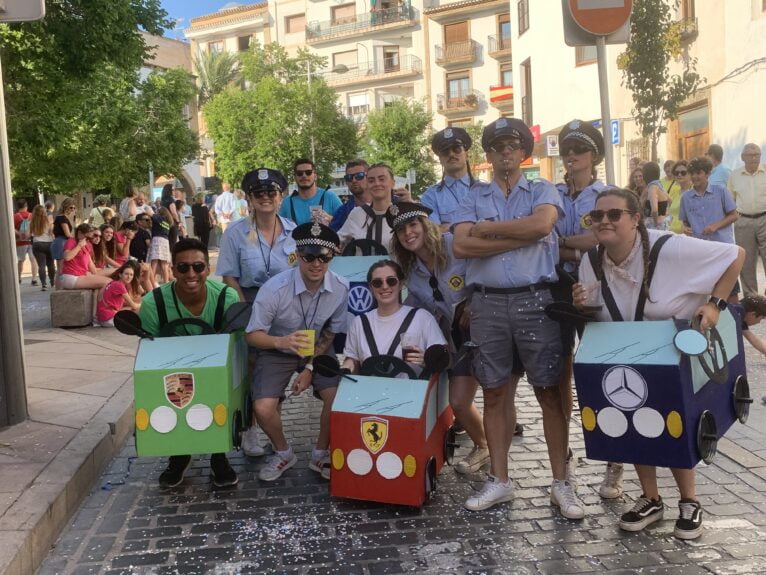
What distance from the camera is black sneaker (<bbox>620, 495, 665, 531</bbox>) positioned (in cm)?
389

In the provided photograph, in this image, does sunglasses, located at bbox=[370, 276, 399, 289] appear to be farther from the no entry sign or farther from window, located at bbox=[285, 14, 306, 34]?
window, located at bbox=[285, 14, 306, 34]

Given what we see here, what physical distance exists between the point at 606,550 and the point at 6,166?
454 cm

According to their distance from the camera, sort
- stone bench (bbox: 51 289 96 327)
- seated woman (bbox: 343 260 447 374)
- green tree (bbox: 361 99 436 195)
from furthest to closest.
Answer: green tree (bbox: 361 99 436 195)
stone bench (bbox: 51 289 96 327)
seated woman (bbox: 343 260 447 374)

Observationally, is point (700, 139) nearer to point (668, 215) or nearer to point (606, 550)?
point (668, 215)

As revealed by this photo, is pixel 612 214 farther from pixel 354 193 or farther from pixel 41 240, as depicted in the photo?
pixel 41 240

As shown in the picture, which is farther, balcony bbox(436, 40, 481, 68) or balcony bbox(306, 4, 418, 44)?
balcony bbox(306, 4, 418, 44)

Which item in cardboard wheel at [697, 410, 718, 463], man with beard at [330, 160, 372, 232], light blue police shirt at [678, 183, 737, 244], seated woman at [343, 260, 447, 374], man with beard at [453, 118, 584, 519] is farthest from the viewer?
light blue police shirt at [678, 183, 737, 244]

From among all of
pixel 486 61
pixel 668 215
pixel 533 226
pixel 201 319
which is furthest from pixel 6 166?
pixel 486 61

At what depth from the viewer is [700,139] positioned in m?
17.5

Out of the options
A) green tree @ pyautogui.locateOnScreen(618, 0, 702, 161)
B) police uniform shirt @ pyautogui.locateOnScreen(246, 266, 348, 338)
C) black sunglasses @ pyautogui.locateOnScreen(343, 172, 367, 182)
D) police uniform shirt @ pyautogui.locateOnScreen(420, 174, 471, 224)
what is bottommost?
police uniform shirt @ pyautogui.locateOnScreen(246, 266, 348, 338)

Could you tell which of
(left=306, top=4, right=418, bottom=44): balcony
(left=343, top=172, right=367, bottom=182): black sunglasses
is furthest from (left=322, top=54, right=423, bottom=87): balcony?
(left=343, top=172, right=367, bottom=182): black sunglasses

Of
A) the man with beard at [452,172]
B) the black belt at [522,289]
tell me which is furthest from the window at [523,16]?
the black belt at [522,289]

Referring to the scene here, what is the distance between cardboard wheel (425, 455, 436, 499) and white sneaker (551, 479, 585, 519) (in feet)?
2.07

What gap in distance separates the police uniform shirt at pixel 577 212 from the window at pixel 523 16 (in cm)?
2604
